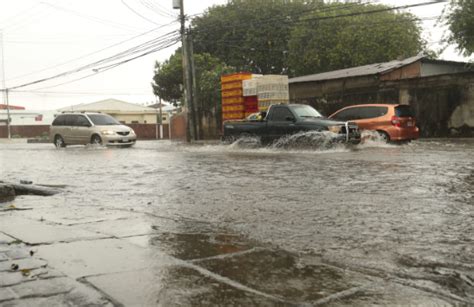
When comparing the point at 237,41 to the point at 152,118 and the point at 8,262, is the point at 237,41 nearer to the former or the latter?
the point at 152,118

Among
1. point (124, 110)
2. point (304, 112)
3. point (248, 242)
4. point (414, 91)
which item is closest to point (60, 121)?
point (304, 112)

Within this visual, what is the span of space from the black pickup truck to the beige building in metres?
48.1

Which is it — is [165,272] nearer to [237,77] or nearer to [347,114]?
[347,114]

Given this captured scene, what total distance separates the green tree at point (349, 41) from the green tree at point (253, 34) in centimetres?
392

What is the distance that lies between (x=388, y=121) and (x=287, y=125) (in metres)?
3.82

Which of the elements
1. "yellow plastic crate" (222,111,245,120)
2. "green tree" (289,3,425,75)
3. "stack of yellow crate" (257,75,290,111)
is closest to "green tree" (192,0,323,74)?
"green tree" (289,3,425,75)

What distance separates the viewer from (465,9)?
2183 cm

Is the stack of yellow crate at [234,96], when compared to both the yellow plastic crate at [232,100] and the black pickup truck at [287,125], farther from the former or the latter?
the black pickup truck at [287,125]

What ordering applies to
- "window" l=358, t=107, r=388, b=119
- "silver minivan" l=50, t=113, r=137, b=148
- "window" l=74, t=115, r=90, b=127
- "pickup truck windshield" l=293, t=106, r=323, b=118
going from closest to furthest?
"pickup truck windshield" l=293, t=106, r=323, b=118 → "window" l=358, t=107, r=388, b=119 → "silver minivan" l=50, t=113, r=137, b=148 → "window" l=74, t=115, r=90, b=127

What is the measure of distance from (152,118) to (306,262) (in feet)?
215

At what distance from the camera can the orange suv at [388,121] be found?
691 inches

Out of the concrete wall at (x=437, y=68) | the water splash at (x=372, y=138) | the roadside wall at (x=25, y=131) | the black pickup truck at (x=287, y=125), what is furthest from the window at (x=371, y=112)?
the roadside wall at (x=25, y=131)

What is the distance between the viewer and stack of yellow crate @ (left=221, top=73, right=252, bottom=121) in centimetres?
2423

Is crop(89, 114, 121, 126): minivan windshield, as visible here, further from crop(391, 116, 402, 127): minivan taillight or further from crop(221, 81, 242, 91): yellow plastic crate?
crop(391, 116, 402, 127): minivan taillight
